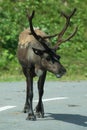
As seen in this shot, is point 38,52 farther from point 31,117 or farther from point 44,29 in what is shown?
point 44,29

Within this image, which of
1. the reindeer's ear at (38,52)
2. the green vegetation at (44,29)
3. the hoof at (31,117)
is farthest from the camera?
the green vegetation at (44,29)

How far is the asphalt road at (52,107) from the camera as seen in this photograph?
10.4m

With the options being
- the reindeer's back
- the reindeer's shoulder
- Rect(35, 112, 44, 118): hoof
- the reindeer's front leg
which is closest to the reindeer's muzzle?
the reindeer's back

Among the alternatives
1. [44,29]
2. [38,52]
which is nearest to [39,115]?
[38,52]

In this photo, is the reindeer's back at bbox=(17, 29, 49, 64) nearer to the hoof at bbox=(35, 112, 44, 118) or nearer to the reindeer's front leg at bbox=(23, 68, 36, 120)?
the reindeer's front leg at bbox=(23, 68, 36, 120)

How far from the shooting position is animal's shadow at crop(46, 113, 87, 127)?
10.8 meters

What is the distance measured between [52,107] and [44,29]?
11479 millimetres

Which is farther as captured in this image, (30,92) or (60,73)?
(30,92)

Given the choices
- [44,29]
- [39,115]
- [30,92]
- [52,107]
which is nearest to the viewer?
[30,92]

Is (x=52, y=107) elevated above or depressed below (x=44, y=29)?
above

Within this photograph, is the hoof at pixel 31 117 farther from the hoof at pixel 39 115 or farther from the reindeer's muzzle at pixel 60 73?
the reindeer's muzzle at pixel 60 73

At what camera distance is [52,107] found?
42.7 feet

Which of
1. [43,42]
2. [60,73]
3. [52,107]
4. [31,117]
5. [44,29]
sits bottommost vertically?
[44,29]

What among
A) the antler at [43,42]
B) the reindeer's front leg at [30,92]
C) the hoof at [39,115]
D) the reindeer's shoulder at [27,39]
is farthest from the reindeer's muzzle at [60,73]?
the hoof at [39,115]
